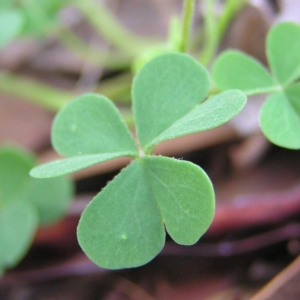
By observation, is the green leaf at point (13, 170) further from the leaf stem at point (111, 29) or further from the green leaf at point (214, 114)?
the leaf stem at point (111, 29)

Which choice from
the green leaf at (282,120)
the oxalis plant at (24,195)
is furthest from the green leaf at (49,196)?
the green leaf at (282,120)

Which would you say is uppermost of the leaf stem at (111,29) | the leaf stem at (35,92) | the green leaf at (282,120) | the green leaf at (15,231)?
the green leaf at (282,120)

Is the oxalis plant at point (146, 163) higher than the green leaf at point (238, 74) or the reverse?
the reverse

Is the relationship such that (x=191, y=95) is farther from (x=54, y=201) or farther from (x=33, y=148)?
(x=33, y=148)

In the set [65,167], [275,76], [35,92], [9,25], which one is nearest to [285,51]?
[275,76]

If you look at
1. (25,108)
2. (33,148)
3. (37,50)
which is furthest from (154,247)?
(37,50)

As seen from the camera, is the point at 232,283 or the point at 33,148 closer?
the point at 232,283
